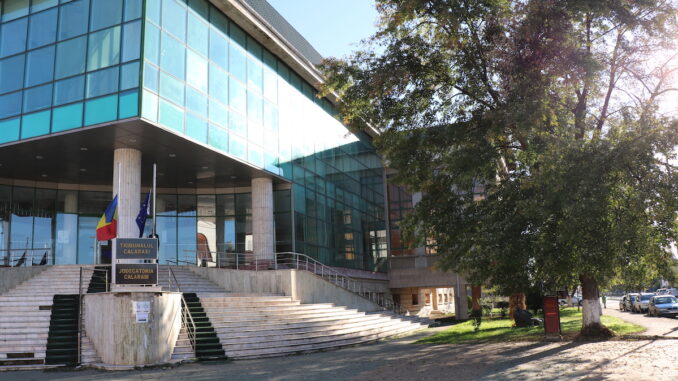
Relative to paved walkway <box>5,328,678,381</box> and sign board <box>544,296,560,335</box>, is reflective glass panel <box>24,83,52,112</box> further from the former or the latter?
sign board <box>544,296,560,335</box>

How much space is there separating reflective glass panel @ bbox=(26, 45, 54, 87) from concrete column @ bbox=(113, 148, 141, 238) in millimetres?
3895

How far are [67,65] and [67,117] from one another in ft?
7.32

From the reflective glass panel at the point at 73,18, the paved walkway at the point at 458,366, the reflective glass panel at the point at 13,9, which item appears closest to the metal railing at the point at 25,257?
the reflective glass panel at the point at 13,9

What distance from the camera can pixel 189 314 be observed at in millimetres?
17172

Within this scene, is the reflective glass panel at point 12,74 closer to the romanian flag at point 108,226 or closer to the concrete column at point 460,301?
the romanian flag at point 108,226

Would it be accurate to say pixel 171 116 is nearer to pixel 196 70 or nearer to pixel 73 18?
pixel 196 70

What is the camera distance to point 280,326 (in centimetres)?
1917

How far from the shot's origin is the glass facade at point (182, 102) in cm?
2150

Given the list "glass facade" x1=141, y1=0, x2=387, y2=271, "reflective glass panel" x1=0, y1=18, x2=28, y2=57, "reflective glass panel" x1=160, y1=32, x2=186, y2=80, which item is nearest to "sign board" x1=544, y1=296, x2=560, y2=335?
"glass facade" x1=141, y1=0, x2=387, y2=271

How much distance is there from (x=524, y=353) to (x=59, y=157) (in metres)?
20.6

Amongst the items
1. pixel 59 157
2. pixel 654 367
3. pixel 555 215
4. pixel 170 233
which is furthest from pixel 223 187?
pixel 654 367

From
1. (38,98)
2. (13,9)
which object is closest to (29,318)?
(38,98)

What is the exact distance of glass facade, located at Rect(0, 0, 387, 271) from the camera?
A: 2150 centimetres

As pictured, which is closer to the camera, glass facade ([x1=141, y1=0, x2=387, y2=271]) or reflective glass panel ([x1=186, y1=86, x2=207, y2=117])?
glass facade ([x1=141, y1=0, x2=387, y2=271])
